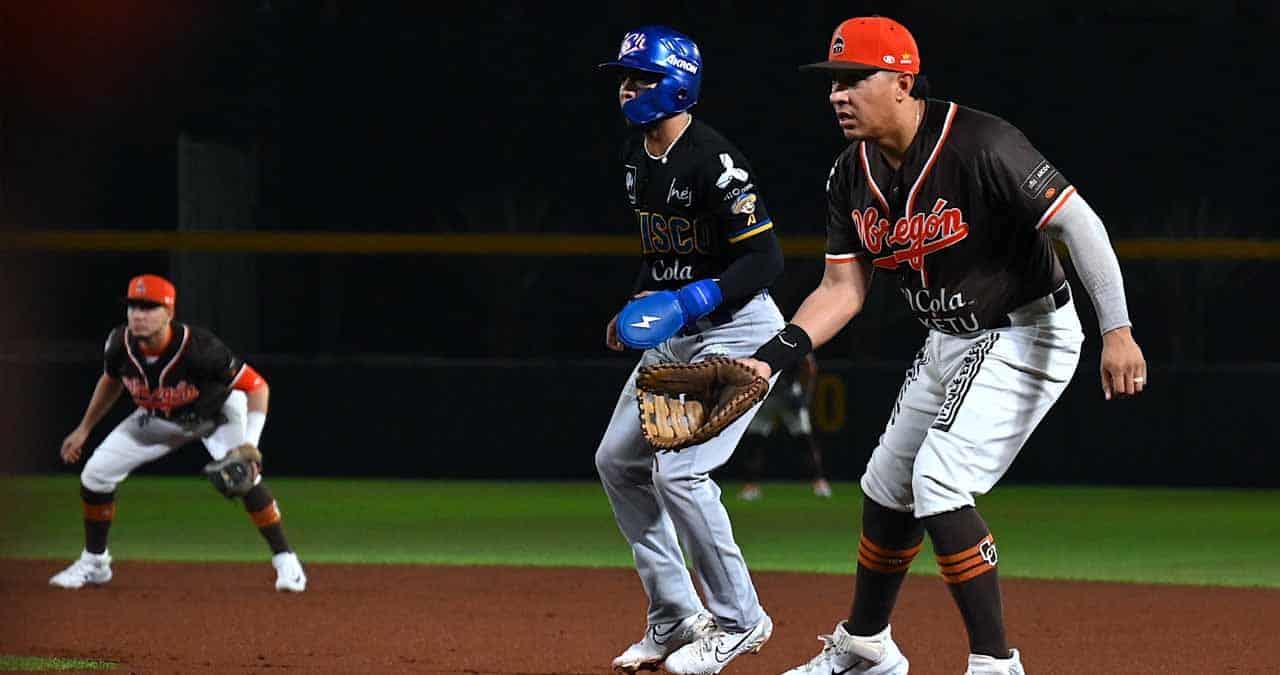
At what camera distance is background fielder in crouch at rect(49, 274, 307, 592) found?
27.3 ft

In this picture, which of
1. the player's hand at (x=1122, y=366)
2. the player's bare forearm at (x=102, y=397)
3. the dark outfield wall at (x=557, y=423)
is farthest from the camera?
the dark outfield wall at (x=557, y=423)

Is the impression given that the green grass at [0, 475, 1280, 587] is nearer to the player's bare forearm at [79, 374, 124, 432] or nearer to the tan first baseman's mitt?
the player's bare forearm at [79, 374, 124, 432]

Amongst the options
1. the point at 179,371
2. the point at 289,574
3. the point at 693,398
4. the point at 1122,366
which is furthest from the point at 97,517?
the point at 1122,366

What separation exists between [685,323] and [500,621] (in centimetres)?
254

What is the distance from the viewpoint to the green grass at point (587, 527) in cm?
991

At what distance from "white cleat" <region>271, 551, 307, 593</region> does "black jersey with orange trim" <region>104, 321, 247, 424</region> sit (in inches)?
32.5

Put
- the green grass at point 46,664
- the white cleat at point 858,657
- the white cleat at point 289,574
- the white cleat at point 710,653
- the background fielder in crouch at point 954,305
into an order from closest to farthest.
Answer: the background fielder in crouch at point 954,305
the white cleat at point 858,657
the white cleat at point 710,653
the green grass at point 46,664
the white cleat at point 289,574

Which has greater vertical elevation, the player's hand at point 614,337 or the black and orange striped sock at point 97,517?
the player's hand at point 614,337

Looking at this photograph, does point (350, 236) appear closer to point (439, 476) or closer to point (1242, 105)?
point (439, 476)

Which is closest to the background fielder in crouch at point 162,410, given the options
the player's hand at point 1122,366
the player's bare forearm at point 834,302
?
the player's bare forearm at point 834,302

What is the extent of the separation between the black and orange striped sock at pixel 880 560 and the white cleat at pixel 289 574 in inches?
151

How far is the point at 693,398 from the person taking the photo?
15.9 feet

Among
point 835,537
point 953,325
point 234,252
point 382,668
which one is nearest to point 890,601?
point 953,325

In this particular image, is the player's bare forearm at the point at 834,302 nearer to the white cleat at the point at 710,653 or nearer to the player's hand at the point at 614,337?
the player's hand at the point at 614,337
